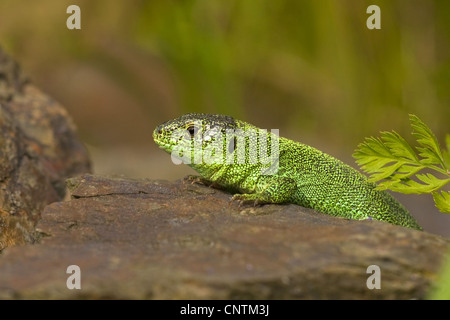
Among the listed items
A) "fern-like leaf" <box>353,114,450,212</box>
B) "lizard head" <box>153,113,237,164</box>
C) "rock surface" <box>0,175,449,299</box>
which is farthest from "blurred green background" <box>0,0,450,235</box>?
"rock surface" <box>0,175,449,299</box>

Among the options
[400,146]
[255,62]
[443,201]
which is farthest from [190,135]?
[255,62]

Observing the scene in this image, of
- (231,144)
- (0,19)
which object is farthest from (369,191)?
(0,19)

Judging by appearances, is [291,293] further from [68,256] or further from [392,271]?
[68,256]

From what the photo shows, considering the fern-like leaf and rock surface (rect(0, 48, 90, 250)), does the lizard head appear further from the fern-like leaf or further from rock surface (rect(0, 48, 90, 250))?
rock surface (rect(0, 48, 90, 250))

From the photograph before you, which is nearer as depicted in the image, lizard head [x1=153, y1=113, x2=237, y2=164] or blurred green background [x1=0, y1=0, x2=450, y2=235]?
lizard head [x1=153, y1=113, x2=237, y2=164]

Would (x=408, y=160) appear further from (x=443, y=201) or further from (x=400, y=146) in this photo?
(x=443, y=201)
